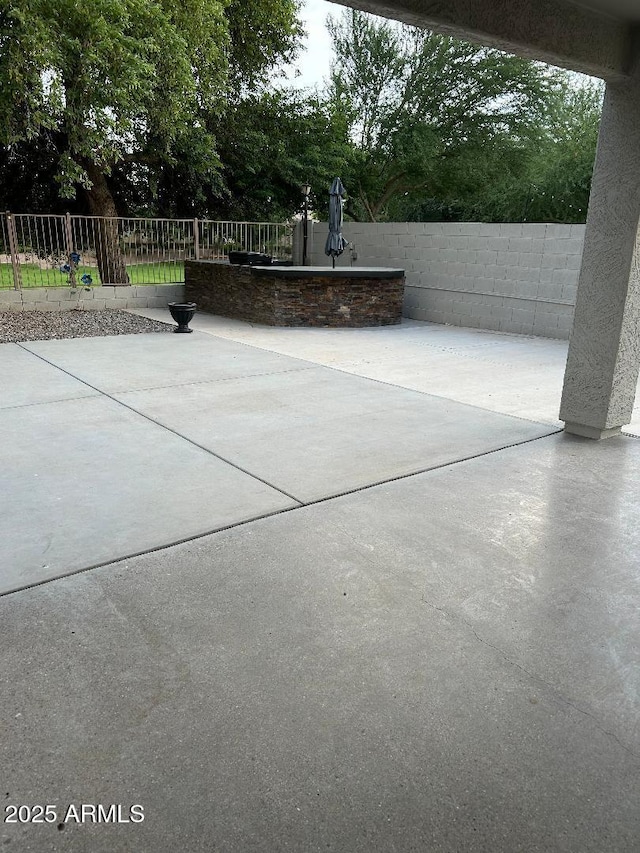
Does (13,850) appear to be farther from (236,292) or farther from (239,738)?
(236,292)

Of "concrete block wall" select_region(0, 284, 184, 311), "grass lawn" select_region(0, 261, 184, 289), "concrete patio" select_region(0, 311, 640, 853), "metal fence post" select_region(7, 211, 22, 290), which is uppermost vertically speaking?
"metal fence post" select_region(7, 211, 22, 290)

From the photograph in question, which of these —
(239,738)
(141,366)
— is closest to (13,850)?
(239,738)

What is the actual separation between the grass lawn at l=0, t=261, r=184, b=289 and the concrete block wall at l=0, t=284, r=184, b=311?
0.45 feet

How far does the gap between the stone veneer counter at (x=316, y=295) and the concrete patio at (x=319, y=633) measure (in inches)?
241

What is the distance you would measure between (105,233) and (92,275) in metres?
1.32

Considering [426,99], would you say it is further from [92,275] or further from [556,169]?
[92,275]

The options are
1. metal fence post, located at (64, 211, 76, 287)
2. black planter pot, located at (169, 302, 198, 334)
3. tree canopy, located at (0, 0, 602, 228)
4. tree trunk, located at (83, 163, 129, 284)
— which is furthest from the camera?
tree trunk, located at (83, 163, 129, 284)

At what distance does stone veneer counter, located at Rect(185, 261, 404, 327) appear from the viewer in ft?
35.6

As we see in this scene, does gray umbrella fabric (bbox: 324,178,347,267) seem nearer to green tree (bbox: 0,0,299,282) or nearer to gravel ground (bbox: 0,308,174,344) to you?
gravel ground (bbox: 0,308,174,344)

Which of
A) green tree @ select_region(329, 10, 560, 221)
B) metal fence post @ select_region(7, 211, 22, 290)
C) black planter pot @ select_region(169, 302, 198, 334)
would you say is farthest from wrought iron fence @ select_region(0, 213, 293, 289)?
green tree @ select_region(329, 10, 560, 221)

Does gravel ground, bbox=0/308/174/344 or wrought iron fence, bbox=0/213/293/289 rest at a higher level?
wrought iron fence, bbox=0/213/293/289

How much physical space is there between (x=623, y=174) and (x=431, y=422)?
2305mm

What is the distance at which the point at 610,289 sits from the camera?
461cm

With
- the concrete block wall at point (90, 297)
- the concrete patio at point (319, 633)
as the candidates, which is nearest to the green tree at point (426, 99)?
the concrete block wall at point (90, 297)
